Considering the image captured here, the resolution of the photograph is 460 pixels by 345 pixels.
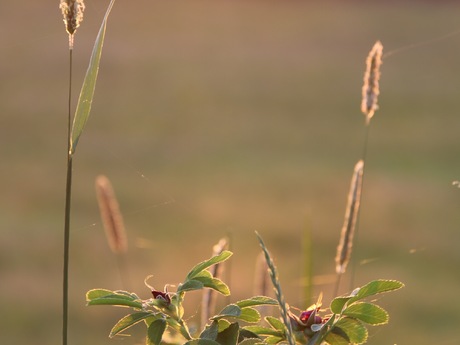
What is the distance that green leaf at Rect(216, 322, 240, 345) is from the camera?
0.53 metres

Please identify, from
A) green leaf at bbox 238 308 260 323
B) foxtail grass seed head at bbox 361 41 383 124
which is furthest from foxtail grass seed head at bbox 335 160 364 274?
green leaf at bbox 238 308 260 323

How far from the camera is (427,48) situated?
1123 centimetres

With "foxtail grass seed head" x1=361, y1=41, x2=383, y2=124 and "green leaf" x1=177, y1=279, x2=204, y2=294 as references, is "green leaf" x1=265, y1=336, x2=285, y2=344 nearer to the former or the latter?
"green leaf" x1=177, y1=279, x2=204, y2=294

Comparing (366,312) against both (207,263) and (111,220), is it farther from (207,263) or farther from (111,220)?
(111,220)

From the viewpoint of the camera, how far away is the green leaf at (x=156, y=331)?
0.53 metres

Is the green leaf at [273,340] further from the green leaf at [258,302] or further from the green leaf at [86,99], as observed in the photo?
the green leaf at [86,99]

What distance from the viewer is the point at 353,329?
532 millimetres

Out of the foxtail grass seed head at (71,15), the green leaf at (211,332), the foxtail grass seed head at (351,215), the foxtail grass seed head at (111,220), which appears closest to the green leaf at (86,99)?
the foxtail grass seed head at (71,15)

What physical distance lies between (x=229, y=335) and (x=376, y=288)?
0.30 ft

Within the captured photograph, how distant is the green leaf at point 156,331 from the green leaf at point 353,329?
4.0 inches

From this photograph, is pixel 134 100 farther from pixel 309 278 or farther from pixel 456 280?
pixel 309 278

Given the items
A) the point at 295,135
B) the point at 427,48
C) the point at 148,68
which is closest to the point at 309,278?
the point at 295,135

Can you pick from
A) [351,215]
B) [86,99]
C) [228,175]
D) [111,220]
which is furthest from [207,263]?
[228,175]

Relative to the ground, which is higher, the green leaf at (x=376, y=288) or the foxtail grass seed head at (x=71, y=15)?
the foxtail grass seed head at (x=71, y=15)
